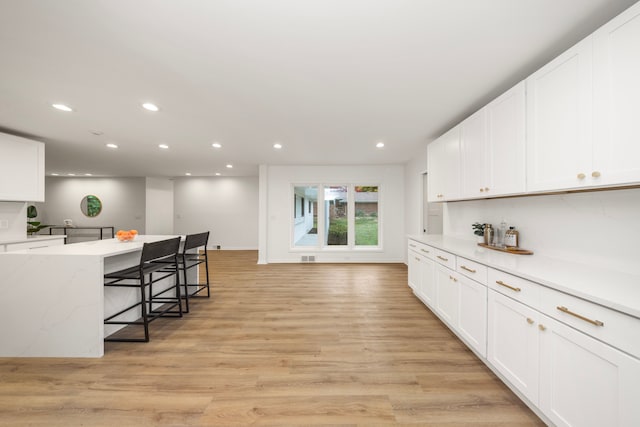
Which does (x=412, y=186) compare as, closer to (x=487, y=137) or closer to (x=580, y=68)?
(x=487, y=137)

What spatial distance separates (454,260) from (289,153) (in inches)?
138

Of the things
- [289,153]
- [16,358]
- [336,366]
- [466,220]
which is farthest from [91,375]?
[466,220]

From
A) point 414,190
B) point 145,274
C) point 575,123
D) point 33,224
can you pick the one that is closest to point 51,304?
point 145,274

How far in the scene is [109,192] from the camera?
26.4 feet

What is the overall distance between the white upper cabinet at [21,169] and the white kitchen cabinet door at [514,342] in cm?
618

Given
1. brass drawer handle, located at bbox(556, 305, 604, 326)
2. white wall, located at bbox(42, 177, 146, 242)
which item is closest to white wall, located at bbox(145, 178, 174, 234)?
white wall, located at bbox(42, 177, 146, 242)

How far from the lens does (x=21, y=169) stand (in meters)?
3.58

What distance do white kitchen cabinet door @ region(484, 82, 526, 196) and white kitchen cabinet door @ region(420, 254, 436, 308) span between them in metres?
1.11

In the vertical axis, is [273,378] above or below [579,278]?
below

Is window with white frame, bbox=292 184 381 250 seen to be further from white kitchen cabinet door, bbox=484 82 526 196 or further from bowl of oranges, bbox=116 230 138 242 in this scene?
white kitchen cabinet door, bbox=484 82 526 196

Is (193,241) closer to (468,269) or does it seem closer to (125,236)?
(125,236)

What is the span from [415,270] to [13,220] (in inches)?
253

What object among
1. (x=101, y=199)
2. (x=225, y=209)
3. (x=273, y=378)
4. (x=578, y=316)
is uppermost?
(x=101, y=199)

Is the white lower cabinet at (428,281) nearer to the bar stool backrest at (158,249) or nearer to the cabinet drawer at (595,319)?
the cabinet drawer at (595,319)
